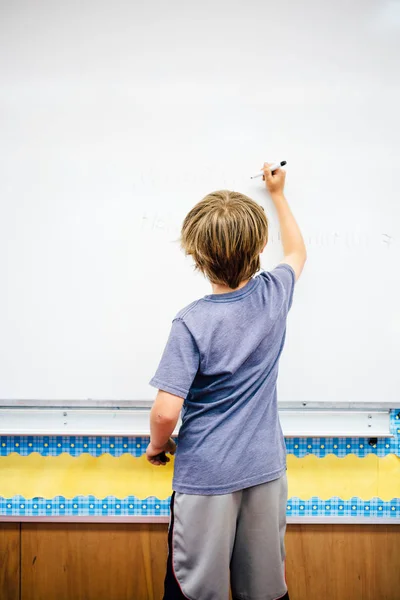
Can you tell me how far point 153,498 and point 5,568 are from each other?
46cm

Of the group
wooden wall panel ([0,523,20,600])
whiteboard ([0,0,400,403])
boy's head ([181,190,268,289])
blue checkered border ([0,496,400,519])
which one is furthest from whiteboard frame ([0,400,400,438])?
boy's head ([181,190,268,289])

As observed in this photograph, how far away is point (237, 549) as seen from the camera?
86 centimetres

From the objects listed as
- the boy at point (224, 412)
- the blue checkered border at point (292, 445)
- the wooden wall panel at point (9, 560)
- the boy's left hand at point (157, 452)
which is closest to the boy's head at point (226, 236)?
the boy at point (224, 412)

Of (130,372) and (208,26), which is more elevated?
(208,26)

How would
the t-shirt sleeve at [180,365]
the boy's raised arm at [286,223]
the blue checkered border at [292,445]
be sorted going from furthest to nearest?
the blue checkered border at [292,445]
the boy's raised arm at [286,223]
the t-shirt sleeve at [180,365]

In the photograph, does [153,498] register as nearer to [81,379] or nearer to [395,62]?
[81,379]

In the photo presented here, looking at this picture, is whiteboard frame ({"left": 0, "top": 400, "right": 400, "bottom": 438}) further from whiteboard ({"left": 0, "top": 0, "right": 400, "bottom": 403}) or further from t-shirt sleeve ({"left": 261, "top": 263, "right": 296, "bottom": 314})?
t-shirt sleeve ({"left": 261, "top": 263, "right": 296, "bottom": 314})

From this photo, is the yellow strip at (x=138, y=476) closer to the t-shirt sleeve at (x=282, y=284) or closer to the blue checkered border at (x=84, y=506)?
the blue checkered border at (x=84, y=506)

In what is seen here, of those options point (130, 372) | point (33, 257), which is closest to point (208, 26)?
point (33, 257)

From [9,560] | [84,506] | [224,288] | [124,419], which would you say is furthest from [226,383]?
[9,560]

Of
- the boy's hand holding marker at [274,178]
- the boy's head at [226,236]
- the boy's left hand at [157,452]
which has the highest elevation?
the boy's hand holding marker at [274,178]

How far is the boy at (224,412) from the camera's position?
0.79 m

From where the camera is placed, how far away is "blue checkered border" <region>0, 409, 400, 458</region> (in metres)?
1.15

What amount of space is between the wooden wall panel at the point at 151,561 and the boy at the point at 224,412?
0.37 m
